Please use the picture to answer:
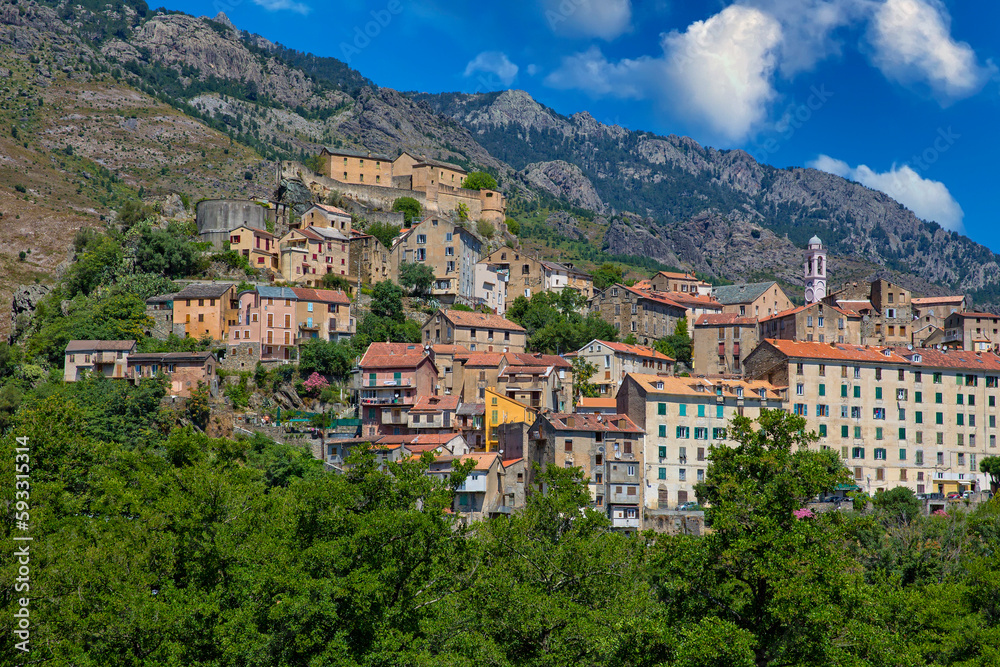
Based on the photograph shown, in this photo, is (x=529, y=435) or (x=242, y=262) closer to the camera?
(x=529, y=435)

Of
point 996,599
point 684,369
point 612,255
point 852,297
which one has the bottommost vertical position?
point 996,599

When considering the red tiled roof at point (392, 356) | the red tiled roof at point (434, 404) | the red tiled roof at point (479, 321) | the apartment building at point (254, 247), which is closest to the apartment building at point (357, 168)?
the apartment building at point (254, 247)

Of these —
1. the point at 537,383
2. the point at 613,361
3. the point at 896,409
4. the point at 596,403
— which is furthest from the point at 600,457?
the point at 896,409

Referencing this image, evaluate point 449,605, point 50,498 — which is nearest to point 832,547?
point 449,605

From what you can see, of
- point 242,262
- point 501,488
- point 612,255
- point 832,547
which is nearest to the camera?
point 832,547

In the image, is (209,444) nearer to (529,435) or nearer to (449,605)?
(529,435)

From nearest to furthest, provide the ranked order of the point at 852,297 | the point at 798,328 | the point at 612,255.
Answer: the point at 798,328
the point at 852,297
the point at 612,255

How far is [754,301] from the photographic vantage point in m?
106

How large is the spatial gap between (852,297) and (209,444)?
75.3 meters

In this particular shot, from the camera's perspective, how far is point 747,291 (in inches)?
4311

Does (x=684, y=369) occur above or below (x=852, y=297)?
below

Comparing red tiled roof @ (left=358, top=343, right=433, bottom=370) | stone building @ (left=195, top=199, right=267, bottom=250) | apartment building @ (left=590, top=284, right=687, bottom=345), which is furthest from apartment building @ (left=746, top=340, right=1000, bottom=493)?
stone building @ (left=195, top=199, right=267, bottom=250)

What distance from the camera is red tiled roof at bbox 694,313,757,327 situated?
9444 centimetres

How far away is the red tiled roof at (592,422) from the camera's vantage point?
7081cm
